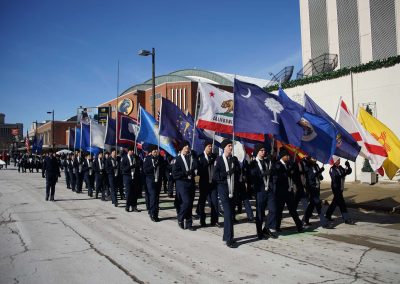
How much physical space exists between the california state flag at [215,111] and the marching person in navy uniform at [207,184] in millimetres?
828

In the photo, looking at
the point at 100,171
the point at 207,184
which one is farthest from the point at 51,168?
the point at 207,184

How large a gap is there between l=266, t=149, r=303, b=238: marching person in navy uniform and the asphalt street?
0.33m

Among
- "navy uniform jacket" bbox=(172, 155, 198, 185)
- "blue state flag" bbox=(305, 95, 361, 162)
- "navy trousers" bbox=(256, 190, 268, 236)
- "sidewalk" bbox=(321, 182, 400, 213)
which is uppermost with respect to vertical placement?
"blue state flag" bbox=(305, 95, 361, 162)

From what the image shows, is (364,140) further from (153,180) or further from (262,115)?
(153,180)

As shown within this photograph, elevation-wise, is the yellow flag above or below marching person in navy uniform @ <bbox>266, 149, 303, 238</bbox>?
above

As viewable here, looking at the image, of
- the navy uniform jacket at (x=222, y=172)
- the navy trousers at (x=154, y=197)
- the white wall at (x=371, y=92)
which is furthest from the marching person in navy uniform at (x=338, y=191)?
the white wall at (x=371, y=92)

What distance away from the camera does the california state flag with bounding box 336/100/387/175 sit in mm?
8453

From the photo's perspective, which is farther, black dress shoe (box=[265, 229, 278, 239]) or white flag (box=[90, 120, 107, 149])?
white flag (box=[90, 120, 107, 149])

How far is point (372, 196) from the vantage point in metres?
12.9

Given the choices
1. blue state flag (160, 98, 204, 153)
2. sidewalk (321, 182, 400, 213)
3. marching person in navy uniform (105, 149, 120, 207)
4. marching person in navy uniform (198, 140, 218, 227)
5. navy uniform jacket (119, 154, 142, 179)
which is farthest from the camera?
marching person in navy uniform (105, 149, 120, 207)

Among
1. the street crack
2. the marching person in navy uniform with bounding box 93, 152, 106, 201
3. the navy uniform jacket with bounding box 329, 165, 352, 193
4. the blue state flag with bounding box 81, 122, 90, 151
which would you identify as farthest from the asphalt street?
the blue state flag with bounding box 81, 122, 90, 151

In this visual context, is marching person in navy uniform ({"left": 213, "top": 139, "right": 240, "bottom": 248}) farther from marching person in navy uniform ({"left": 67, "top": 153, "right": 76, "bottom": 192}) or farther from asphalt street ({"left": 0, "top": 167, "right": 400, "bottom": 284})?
marching person in navy uniform ({"left": 67, "top": 153, "right": 76, "bottom": 192})

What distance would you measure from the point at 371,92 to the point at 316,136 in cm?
1056

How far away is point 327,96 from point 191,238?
14.2 m
